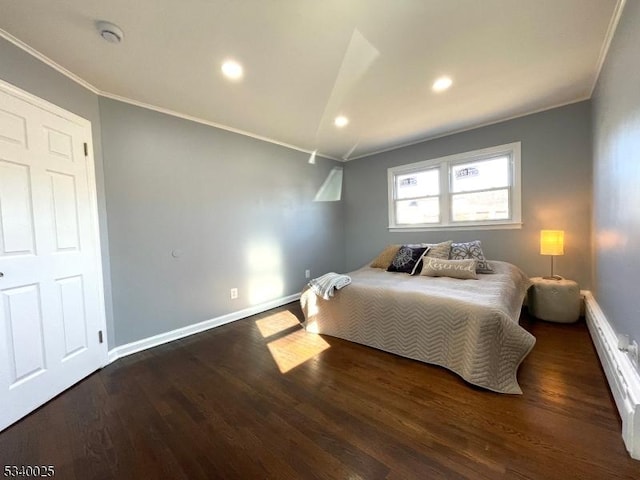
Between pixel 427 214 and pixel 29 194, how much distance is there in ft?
14.1

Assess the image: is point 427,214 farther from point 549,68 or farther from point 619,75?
point 619,75

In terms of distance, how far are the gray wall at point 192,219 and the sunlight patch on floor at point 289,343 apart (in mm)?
552

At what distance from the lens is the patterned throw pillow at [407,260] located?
10.4ft

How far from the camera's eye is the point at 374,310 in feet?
7.87

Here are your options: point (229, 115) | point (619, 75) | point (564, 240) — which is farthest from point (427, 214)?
point (229, 115)

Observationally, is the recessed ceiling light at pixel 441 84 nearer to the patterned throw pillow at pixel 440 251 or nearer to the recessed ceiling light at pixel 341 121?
the recessed ceiling light at pixel 341 121

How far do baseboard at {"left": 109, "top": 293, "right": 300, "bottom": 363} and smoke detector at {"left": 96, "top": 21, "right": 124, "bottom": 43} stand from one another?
244 cm

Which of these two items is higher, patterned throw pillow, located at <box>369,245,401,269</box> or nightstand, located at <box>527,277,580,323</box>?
patterned throw pillow, located at <box>369,245,401,269</box>

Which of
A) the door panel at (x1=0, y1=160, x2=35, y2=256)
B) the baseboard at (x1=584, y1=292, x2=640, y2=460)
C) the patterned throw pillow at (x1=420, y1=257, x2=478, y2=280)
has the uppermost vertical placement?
the door panel at (x1=0, y1=160, x2=35, y2=256)

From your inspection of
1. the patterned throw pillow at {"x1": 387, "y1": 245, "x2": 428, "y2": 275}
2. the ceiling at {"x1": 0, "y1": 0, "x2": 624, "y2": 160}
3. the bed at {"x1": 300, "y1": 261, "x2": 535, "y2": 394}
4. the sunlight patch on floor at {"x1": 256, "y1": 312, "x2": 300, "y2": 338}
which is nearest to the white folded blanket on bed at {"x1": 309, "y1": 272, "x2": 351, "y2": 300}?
the bed at {"x1": 300, "y1": 261, "x2": 535, "y2": 394}

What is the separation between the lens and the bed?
1757 millimetres

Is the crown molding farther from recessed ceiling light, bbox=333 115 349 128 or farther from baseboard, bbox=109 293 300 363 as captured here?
baseboard, bbox=109 293 300 363

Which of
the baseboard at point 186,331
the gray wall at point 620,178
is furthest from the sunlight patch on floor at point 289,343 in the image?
the gray wall at point 620,178

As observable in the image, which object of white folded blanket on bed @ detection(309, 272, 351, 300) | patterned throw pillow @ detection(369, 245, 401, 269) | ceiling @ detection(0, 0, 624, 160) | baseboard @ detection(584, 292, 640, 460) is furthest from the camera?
patterned throw pillow @ detection(369, 245, 401, 269)
